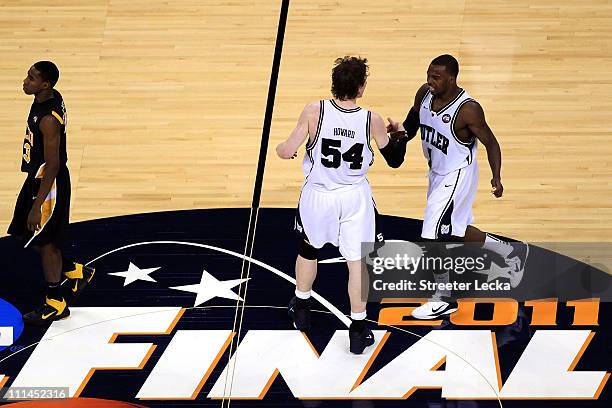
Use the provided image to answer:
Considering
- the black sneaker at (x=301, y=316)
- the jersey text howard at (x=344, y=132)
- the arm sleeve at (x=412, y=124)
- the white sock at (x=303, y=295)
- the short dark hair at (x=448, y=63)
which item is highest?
the short dark hair at (x=448, y=63)

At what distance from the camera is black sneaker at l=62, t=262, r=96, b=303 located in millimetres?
7367

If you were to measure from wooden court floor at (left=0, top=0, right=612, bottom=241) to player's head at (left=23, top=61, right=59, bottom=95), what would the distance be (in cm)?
181

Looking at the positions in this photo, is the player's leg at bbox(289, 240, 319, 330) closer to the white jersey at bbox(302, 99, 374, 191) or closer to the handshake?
the white jersey at bbox(302, 99, 374, 191)

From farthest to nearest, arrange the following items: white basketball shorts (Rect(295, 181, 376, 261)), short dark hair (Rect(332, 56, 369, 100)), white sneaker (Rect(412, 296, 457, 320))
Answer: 1. white sneaker (Rect(412, 296, 457, 320))
2. white basketball shorts (Rect(295, 181, 376, 261))
3. short dark hair (Rect(332, 56, 369, 100))

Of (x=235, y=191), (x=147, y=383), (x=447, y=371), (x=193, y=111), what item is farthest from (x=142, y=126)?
(x=447, y=371)

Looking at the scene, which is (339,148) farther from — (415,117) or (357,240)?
(415,117)

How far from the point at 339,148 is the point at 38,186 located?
1903 mm

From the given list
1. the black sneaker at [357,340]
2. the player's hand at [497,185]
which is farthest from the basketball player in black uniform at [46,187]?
the player's hand at [497,185]

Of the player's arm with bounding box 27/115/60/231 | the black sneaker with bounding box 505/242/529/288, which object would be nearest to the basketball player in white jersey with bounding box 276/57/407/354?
the black sneaker with bounding box 505/242/529/288

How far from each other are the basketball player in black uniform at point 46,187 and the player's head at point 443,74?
225 cm

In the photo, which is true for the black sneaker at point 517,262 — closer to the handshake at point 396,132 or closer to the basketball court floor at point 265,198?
the basketball court floor at point 265,198

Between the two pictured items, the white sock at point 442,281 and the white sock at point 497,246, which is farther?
→ the white sock at point 497,246

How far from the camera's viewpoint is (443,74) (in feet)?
21.6

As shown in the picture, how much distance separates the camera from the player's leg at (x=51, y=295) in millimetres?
6969
